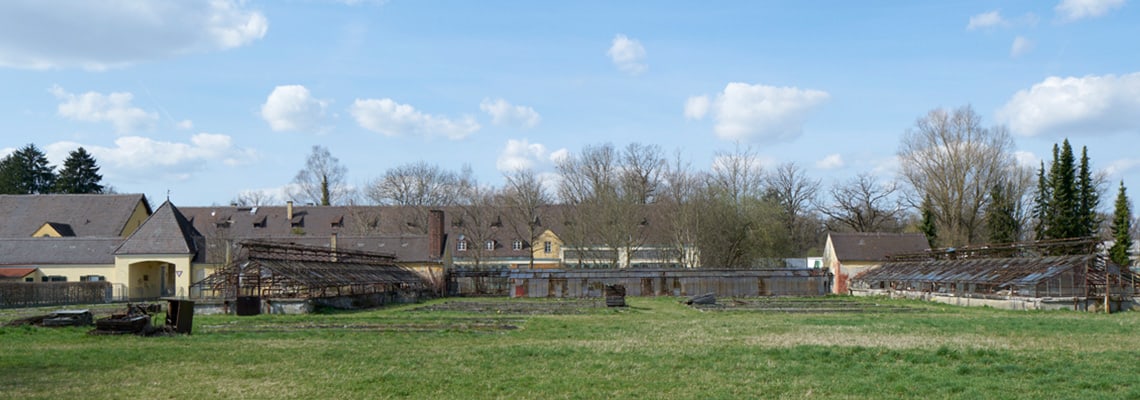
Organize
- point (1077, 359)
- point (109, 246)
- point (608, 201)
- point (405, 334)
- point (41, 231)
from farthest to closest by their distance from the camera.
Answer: point (608, 201), point (41, 231), point (109, 246), point (405, 334), point (1077, 359)

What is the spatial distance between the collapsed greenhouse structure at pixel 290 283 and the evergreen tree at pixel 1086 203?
52969mm

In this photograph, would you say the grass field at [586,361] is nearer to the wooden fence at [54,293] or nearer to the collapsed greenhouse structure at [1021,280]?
the collapsed greenhouse structure at [1021,280]

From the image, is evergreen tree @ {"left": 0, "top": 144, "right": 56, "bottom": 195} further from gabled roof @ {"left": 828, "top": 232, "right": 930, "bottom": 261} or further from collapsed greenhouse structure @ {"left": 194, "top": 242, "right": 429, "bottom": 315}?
gabled roof @ {"left": 828, "top": 232, "right": 930, "bottom": 261}

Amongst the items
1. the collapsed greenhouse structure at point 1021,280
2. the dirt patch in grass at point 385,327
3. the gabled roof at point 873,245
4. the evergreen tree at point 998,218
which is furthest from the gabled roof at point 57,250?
the evergreen tree at point 998,218

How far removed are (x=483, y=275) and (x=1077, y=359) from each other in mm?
47230

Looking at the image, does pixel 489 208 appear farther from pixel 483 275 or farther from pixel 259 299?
pixel 259 299

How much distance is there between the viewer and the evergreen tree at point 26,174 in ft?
300

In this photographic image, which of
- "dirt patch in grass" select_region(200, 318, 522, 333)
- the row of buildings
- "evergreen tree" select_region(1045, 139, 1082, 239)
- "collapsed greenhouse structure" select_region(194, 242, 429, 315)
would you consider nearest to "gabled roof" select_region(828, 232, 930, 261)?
the row of buildings

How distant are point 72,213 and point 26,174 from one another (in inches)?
1092

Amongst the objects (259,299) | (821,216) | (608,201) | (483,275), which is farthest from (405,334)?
(821,216)

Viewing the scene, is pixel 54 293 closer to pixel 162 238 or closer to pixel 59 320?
pixel 162 238

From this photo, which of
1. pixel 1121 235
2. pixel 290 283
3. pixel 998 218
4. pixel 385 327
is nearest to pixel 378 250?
pixel 290 283

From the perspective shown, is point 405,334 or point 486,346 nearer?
point 486,346

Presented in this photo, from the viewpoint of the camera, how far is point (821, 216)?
88750 mm
